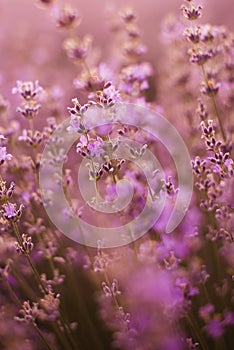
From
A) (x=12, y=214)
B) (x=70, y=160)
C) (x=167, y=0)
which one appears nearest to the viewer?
(x=12, y=214)

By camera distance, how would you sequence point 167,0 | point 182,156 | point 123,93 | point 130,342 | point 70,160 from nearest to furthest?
point 130,342, point 123,93, point 182,156, point 70,160, point 167,0

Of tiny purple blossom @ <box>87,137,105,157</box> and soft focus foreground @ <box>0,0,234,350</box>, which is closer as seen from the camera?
tiny purple blossom @ <box>87,137,105,157</box>

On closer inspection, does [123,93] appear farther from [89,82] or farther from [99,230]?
[99,230]

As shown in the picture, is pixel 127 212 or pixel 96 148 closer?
pixel 96 148

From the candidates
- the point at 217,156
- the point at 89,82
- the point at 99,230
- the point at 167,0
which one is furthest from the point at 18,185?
the point at 167,0

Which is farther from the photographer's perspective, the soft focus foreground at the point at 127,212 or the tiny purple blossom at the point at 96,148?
the soft focus foreground at the point at 127,212

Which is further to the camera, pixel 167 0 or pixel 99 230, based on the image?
pixel 167 0

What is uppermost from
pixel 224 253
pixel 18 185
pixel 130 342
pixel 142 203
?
pixel 18 185

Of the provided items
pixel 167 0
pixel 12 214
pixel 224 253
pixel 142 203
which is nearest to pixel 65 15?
pixel 142 203

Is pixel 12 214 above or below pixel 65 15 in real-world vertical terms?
below
